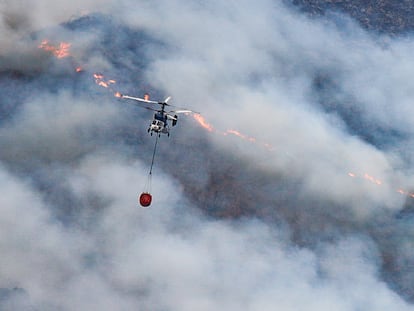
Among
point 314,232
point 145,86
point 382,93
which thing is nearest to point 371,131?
point 382,93

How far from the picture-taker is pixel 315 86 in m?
117

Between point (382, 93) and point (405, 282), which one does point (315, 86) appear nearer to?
point (382, 93)

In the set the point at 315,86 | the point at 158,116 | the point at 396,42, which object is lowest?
the point at 158,116

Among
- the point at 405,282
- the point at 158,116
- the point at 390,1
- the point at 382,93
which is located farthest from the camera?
the point at 390,1

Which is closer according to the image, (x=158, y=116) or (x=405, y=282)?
(x=158, y=116)

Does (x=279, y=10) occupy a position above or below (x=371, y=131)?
above

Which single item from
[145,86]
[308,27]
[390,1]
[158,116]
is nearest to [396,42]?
[390,1]

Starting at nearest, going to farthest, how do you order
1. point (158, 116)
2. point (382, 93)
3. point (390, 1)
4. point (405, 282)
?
point (158, 116) < point (405, 282) < point (382, 93) < point (390, 1)

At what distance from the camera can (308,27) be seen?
123m

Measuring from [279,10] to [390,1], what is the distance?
22.1 metres

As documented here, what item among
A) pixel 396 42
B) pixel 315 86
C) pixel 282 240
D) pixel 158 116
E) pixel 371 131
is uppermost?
pixel 396 42

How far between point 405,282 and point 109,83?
6194cm

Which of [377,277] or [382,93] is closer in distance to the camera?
[377,277]

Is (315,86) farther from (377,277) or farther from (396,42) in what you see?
(377,277)
